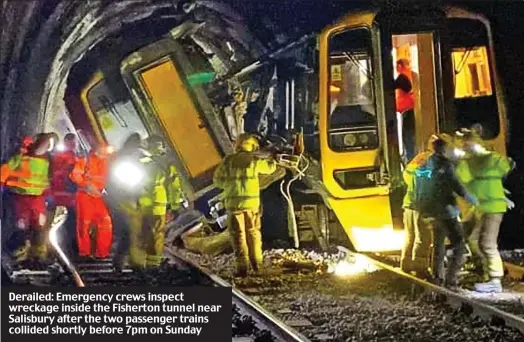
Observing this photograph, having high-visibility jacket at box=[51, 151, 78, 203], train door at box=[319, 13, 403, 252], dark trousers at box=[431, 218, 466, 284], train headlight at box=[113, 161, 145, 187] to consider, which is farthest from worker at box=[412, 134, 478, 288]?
high-visibility jacket at box=[51, 151, 78, 203]

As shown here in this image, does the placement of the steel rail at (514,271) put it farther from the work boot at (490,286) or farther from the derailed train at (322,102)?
the derailed train at (322,102)

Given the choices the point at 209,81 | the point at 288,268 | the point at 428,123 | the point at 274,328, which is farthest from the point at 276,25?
the point at 274,328

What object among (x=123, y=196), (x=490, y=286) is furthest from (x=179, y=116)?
(x=490, y=286)

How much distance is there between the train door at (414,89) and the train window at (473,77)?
8cm

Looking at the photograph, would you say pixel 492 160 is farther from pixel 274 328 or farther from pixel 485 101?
pixel 274 328

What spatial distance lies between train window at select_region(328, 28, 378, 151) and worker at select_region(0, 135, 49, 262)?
0.95 metres

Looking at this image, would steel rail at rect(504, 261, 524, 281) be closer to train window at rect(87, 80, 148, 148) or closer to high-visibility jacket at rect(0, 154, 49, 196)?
train window at rect(87, 80, 148, 148)

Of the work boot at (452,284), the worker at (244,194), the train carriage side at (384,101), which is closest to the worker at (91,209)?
the worker at (244,194)

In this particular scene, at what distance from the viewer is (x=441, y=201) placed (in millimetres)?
2865

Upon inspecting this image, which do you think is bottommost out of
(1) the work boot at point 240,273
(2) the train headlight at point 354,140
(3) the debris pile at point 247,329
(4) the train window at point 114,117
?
(3) the debris pile at point 247,329

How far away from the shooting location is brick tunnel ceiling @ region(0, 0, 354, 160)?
2.83 meters

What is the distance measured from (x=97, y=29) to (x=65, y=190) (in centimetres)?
54

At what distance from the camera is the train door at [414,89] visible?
289 centimetres

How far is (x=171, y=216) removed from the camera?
284cm
